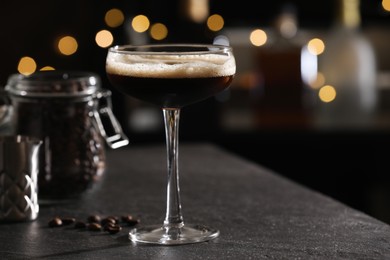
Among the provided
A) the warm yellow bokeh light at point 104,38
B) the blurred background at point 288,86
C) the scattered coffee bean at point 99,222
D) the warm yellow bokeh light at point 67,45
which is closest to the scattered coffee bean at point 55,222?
the scattered coffee bean at point 99,222

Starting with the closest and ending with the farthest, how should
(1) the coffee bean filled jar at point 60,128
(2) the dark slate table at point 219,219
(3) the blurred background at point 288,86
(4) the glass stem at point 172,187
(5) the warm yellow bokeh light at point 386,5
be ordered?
(2) the dark slate table at point 219,219 < (4) the glass stem at point 172,187 < (1) the coffee bean filled jar at point 60,128 < (3) the blurred background at point 288,86 < (5) the warm yellow bokeh light at point 386,5

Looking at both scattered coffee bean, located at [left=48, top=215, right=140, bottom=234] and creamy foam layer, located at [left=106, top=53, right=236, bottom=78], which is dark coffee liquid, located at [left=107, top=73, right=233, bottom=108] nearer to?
creamy foam layer, located at [left=106, top=53, right=236, bottom=78]

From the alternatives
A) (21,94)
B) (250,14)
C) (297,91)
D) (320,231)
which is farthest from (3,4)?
(320,231)

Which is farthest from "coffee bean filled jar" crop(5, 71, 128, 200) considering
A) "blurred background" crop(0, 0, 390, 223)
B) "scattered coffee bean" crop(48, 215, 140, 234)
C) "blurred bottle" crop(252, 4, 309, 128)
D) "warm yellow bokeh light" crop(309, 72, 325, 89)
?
"warm yellow bokeh light" crop(309, 72, 325, 89)

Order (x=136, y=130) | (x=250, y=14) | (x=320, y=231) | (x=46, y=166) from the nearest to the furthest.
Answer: (x=320, y=231), (x=46, y=166), (x=136, y=130), (x=250, y=14)

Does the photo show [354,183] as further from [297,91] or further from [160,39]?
[160,39]

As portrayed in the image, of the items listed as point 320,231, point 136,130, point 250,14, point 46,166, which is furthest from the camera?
point 250,14

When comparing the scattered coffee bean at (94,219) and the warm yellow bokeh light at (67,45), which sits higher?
the warm yellow bokeh light at (67,45)

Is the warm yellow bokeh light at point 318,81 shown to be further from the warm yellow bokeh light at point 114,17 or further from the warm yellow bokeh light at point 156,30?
the warm yellow bokeh light at point 114,17
